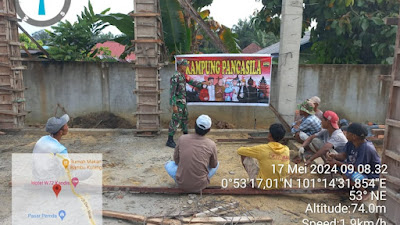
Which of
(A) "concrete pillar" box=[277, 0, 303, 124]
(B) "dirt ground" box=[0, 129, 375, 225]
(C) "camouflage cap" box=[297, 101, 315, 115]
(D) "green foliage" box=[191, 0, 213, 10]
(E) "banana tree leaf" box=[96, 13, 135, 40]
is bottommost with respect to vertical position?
(B) "dirt ground" box=[0, 129, 375, 225]

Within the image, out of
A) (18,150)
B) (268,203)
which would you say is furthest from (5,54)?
(268,203)

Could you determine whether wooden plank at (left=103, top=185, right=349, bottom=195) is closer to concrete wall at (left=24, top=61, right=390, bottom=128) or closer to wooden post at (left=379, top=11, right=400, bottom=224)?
wooden post at (left=379, top=11, right=400, bottom=224)

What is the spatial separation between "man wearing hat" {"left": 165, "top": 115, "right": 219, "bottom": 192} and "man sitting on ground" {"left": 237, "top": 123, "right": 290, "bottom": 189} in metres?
0.44

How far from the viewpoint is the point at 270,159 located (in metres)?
3.69

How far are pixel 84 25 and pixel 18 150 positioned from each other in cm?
487

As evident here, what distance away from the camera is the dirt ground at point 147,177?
352 centimetres

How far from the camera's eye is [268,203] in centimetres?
375

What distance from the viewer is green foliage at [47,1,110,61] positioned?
9031 mm

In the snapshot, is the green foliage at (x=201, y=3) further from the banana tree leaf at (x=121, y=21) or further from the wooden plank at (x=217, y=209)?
the wooden plank at (x=217, y=209)

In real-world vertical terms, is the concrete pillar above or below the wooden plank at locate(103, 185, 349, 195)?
above

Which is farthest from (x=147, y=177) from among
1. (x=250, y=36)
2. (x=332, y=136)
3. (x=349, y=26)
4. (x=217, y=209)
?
(x=250, y=36)

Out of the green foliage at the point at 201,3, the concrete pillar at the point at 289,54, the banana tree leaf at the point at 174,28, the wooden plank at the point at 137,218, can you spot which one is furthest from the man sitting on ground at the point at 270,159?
the green foliage at the point at 201,3

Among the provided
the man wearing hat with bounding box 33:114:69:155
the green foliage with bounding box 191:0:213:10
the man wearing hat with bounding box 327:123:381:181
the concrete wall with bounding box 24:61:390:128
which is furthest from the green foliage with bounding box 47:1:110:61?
the man wearing hat with bounding box 327:123:381:181

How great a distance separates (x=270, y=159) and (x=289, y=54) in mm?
3642
